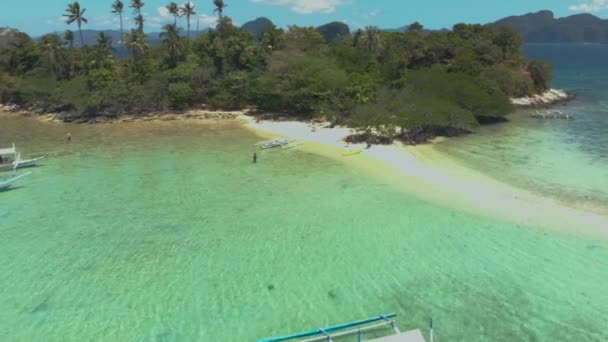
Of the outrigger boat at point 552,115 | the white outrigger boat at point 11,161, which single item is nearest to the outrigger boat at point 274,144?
the white outrigger boat at point 11,161

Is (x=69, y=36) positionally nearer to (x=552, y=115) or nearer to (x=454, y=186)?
(x=454, y=186)

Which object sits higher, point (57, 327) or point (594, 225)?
point (594, 225)

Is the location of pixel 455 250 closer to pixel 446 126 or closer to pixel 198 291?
pixel 198 291

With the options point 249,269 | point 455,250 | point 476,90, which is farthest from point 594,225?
point 476,90

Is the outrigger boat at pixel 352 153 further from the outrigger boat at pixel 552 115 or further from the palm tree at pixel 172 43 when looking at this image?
the palm tree at pixel 172 43

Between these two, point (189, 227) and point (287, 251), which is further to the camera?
point (189, 227)

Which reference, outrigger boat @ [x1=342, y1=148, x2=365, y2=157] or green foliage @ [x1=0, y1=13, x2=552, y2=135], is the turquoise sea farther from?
green foliage @ [x1=0, y1=13, x2=552, y2=135]
